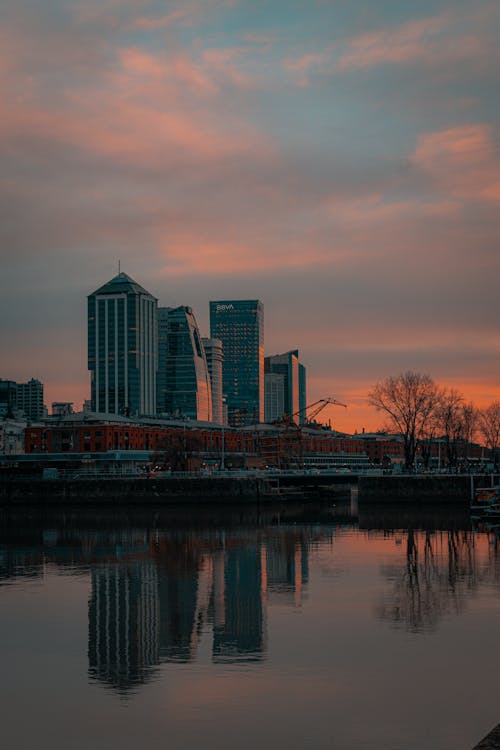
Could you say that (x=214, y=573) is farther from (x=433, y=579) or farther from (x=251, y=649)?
(x=251, y=649)

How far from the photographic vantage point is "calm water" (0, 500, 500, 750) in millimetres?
27484

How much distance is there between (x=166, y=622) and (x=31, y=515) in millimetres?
101021

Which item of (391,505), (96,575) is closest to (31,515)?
(391,505)

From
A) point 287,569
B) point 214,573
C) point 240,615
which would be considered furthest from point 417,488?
point 240,615

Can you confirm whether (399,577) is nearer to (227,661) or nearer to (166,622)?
(166,622)

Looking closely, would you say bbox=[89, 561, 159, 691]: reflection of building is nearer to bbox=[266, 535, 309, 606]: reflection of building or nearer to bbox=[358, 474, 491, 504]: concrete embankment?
bbox=[266, 535, 309, 606]: reflection of building

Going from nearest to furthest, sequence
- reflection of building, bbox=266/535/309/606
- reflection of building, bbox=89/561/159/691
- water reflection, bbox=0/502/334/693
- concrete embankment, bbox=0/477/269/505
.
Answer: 1. reflection of building, bbox=89/561/159/691
2. water reflection, bbox=0/502/334/693
3. reflection of building, bbox=266/535/309/606
4. concrete embankment, bbox=0/477/269/505

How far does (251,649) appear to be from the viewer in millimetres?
36938

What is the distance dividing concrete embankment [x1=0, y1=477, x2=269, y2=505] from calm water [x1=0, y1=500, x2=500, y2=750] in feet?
247

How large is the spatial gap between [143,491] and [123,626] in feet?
364

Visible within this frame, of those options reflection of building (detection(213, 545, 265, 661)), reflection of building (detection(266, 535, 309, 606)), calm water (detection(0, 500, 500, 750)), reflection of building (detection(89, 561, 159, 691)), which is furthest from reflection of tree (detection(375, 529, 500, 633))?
reflection of building (detection(89, 561, 159, 691))

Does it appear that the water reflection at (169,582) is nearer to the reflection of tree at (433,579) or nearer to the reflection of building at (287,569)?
the reflection of building at (287,569)

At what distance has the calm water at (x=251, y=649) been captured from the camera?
2748 cm

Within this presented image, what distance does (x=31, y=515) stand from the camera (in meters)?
140
